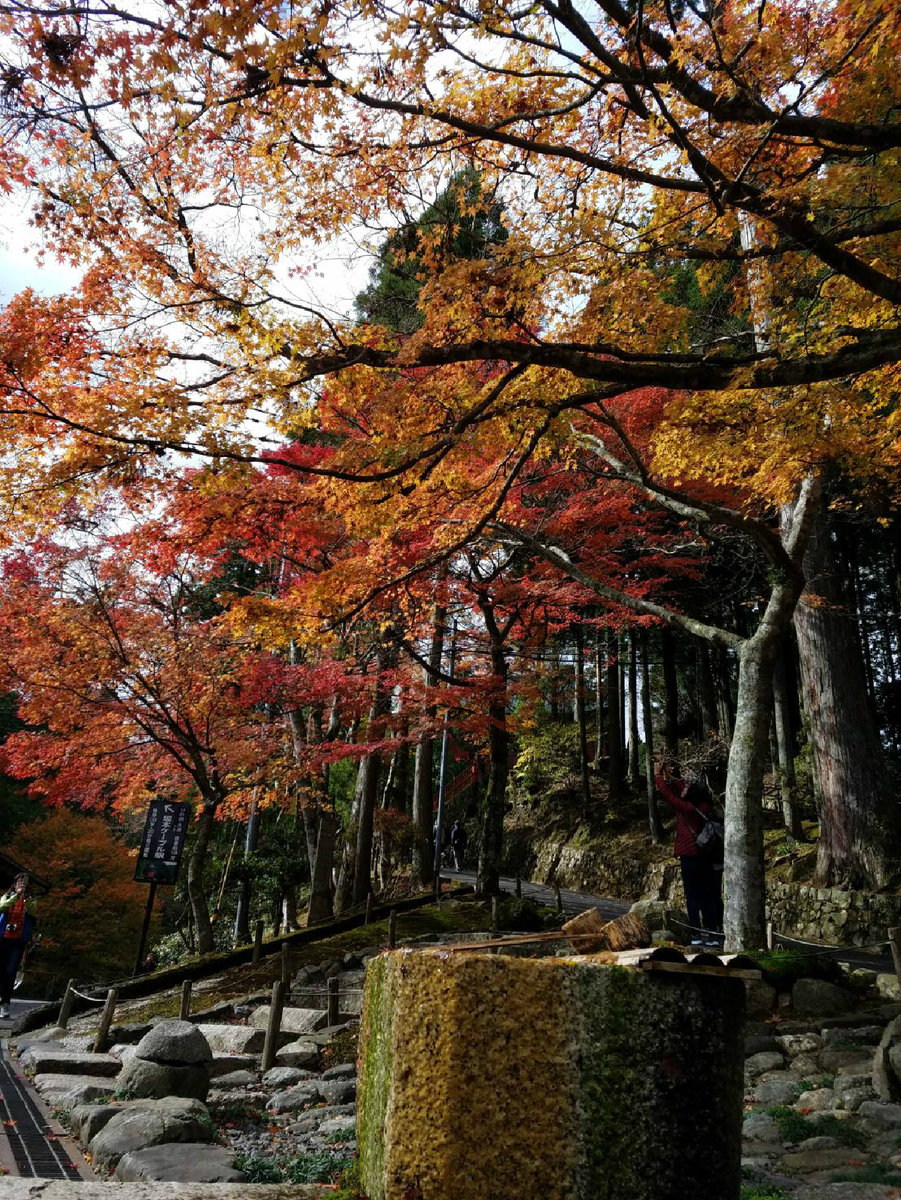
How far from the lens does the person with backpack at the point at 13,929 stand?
1105cm

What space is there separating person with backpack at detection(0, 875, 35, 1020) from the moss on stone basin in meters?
10.3

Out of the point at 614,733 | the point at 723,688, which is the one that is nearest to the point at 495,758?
the point at 723,688

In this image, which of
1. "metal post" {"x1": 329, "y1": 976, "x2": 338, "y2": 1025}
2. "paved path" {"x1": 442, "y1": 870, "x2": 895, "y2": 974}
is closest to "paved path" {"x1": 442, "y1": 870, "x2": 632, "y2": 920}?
"paved path" {"x1": 442, "y1": 870, "x2": 895, "y2": 974}

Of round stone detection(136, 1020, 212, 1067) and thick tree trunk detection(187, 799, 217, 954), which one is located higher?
thick tree trunk detection(187, 799, 217, 954)

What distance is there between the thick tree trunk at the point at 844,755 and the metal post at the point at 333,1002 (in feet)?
26.1

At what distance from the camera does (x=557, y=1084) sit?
2.80 m

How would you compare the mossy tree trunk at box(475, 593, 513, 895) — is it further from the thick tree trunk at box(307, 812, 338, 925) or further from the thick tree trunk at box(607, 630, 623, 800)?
the thick tree trunk at box(607, 630, 623, 800)

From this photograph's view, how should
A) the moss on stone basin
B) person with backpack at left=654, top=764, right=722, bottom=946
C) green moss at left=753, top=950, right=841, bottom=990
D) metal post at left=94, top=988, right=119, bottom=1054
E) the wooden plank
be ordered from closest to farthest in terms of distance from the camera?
the moss on stone basin, the wooden plank, green moss at left=753, top=950, right=841, bottom=990, metal post at left=94, top=988, right=119, bottom=1054, person with backpack at left=654, top=764, right=722, bottom=946

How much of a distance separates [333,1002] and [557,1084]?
6898 mm

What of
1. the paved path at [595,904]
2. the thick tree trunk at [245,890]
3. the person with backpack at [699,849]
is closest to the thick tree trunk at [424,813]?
the paved path at [595,904]

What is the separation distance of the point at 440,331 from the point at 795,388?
3404mm

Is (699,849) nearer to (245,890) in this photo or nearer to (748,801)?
(748,801)

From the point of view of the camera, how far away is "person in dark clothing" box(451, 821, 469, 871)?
26.5 metres

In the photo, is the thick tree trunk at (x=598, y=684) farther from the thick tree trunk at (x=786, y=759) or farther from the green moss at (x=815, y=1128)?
the green moss at (x=815, y=1128)
